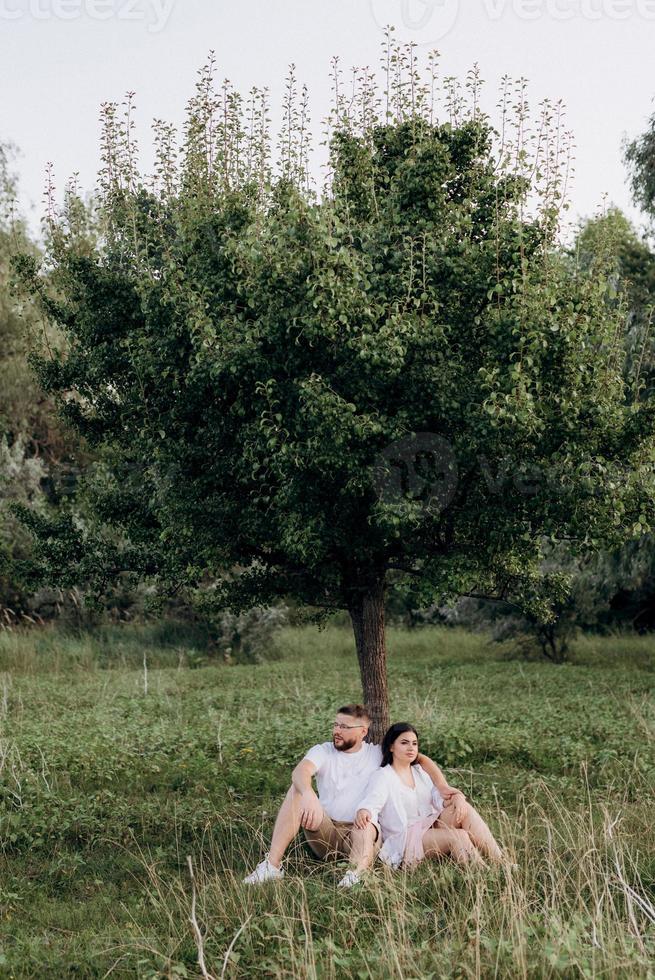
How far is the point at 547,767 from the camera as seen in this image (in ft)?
37.6

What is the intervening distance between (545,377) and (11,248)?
77.9ft

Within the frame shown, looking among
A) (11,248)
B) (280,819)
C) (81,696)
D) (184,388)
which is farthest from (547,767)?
(11,248)

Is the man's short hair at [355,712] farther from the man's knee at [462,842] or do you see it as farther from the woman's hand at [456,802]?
the man's knee at [462,842]

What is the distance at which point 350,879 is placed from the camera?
6.51 metres

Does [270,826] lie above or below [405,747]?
below

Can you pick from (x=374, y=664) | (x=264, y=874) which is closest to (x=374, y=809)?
(x=264, y=874)

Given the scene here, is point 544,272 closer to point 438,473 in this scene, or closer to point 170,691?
point 438,473

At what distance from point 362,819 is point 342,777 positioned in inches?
25.3

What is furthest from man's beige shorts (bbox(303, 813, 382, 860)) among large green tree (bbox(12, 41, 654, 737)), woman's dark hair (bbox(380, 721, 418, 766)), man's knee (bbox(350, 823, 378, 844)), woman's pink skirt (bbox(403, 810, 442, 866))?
large green tree (bbox(12, 41, 654, 737))

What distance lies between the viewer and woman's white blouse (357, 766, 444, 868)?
713 cm

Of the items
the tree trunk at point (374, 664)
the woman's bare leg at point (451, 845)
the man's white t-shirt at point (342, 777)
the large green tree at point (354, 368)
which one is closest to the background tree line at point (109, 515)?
the large green tree at point (354, 368)

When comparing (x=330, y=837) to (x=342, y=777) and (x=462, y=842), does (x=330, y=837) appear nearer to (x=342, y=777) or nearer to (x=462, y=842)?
(x=342, y=777)

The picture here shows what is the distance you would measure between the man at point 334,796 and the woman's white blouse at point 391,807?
0.15m

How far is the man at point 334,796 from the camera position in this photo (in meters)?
7.17
